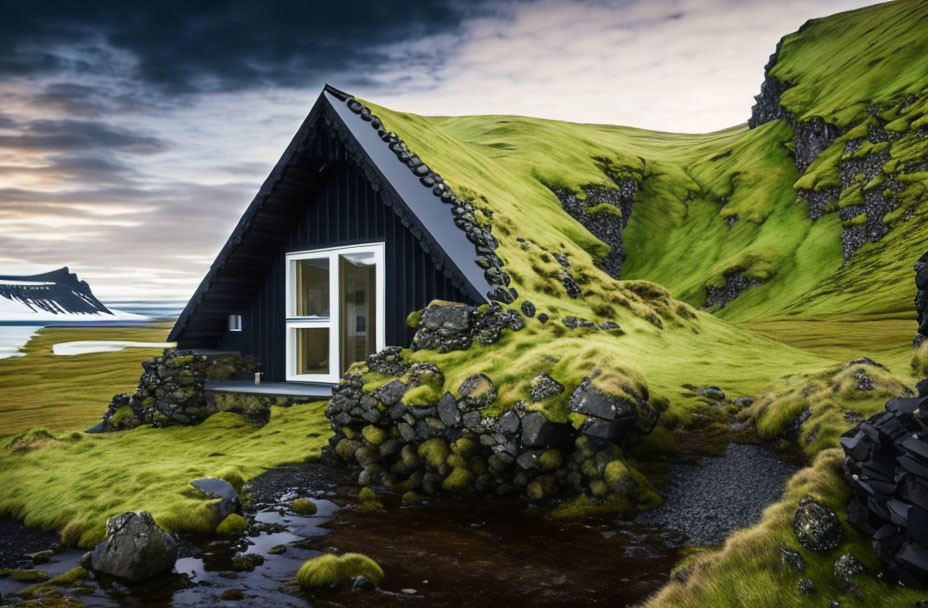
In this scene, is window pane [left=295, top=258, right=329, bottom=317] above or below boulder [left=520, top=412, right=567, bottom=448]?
above

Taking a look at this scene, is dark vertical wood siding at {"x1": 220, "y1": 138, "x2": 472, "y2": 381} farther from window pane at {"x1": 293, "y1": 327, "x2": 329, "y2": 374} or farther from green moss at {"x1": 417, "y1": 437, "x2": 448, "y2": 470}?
green moss at {"x1": 417, "y1": 437, "x2": 448, "y2": 470}

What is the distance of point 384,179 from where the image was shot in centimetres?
1830

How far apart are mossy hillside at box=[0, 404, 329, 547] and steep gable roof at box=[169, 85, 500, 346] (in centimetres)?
436

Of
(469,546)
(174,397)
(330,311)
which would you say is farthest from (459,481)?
(174,397)

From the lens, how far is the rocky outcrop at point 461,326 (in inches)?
672

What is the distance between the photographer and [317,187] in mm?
21703

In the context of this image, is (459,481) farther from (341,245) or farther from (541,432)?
(341,245)

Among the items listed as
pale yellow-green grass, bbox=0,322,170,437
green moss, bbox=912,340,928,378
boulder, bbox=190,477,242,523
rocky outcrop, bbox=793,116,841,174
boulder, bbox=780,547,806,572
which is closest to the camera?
boulder, bbox=780,547,806,572

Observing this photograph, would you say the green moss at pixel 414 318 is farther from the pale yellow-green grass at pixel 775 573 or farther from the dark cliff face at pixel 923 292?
the dark cliff face at pixel 923 292

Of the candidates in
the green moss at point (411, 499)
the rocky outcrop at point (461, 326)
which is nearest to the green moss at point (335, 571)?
the green moss at point (411, 499)

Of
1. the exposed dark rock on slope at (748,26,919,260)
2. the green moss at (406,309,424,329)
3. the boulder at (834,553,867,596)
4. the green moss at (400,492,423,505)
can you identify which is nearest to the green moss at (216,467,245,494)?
the green moss at (400,492,423,505)

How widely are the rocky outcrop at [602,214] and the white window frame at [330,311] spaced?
6334 centimetres

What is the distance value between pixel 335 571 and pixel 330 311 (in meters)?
13.4

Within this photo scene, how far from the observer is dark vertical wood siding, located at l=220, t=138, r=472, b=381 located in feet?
63.8
